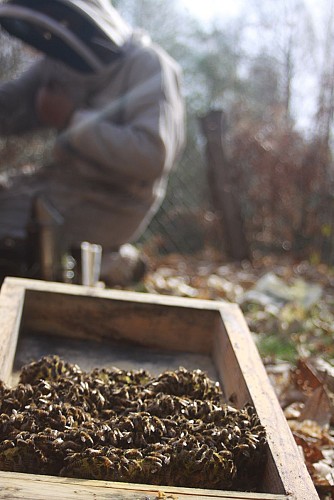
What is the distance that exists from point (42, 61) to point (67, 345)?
365 centimetres

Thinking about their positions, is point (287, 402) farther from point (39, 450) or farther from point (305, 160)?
point (305, 160)

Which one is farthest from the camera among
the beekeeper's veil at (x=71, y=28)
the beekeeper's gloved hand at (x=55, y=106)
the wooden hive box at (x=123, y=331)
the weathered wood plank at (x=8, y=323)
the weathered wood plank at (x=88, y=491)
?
the beekeeper's gloved hand at (x=55, y=106)

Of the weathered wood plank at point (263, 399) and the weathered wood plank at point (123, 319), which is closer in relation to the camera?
the weathered wood plank at point (263, 399)

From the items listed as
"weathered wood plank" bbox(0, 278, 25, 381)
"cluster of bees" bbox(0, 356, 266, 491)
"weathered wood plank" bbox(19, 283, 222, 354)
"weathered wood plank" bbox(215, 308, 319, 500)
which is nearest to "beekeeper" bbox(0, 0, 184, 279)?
"weathered wood plank" bbox(19, 283, 222, 354)

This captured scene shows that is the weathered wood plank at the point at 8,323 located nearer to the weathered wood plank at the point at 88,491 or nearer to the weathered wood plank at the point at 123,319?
the weathered wood plank at the point at 123,319

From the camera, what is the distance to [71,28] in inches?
166

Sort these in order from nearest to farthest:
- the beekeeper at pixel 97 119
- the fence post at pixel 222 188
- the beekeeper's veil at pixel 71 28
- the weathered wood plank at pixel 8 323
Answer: the weathered wood plank at pixel 8 323
the beekeeper's veil at pixel 71 28
the beekeeper at pixel 97 119
the fence post at pixel 222 188

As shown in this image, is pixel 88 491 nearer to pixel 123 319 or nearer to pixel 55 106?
pixel 123 319

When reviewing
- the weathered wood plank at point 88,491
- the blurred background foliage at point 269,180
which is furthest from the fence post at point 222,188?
the weathered wood plank at point 88,491

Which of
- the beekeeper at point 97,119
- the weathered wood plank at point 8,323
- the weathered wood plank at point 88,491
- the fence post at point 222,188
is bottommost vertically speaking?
the weathered wood plank at point 88,491

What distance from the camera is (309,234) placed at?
27.0 feet

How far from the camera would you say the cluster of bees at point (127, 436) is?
1.23 meters

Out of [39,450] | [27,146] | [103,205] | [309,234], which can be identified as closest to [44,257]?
[103,205]

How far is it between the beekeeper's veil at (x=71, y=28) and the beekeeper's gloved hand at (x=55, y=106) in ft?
0.83
